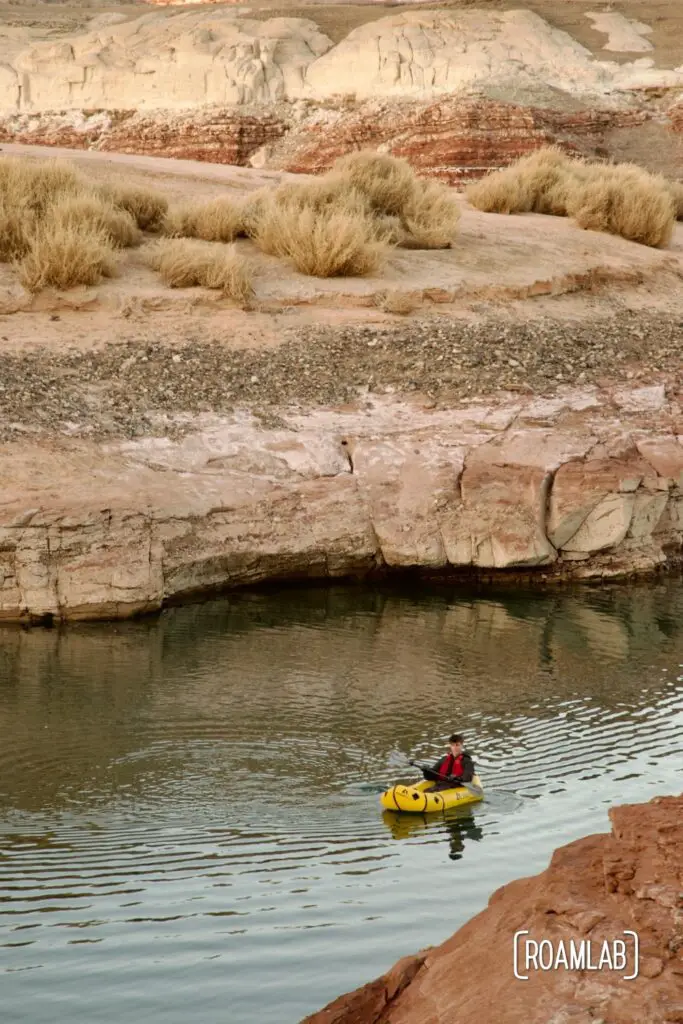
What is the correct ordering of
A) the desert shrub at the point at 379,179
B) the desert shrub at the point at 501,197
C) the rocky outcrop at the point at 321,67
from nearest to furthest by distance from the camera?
the desert shrub at the point at 379,179 → the desert shrub at the point at 501,197 → the rocky outcrop at the point at 321,67

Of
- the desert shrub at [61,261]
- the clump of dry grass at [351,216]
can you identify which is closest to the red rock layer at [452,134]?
the clump of dry grass at [351,216]

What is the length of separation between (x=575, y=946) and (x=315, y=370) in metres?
12.1

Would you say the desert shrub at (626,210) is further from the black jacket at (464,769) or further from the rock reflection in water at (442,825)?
the rock reflection in water at (442,825)

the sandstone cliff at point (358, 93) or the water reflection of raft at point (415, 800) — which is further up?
the sandstone cliff at point (358, 93)

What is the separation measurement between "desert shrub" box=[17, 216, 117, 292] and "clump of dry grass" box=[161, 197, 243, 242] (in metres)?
2.12

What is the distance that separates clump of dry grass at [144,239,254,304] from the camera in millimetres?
16266

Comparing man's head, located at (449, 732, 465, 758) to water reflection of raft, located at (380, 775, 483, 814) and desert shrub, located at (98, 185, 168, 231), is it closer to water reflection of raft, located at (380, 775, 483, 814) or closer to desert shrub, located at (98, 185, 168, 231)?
water reflection of raft, located at (380, 775, 483, 814)

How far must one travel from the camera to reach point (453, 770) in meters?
8.16

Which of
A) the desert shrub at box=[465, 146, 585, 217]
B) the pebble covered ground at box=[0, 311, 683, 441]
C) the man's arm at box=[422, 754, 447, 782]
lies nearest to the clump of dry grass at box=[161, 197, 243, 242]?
the pebble covered ground at box=[0, 311, 683, 441]

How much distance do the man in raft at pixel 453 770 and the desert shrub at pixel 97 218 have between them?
→ 10332 mm

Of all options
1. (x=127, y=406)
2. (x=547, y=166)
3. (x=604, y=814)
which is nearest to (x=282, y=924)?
(x=604, y=814)

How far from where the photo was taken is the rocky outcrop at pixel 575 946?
328 centimetres

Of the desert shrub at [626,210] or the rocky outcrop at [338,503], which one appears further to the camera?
the desert shrub at [626,210]

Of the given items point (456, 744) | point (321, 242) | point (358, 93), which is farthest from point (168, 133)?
point (456, 744)
